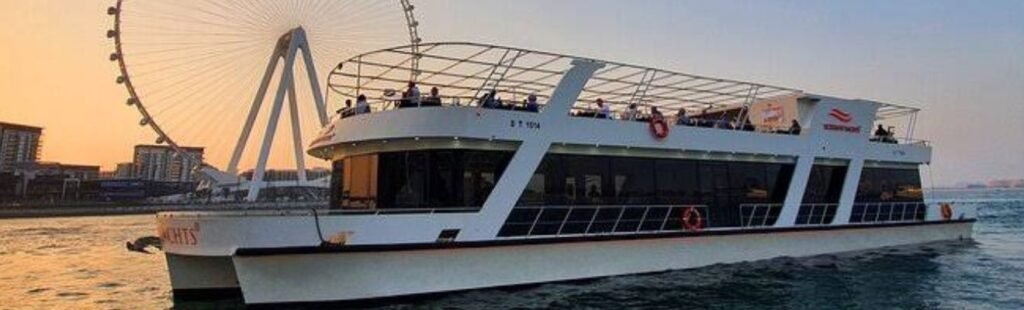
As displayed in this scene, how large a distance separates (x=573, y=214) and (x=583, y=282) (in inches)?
49.6

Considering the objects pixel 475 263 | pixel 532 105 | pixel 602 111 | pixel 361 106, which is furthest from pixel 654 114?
pixel 361 106

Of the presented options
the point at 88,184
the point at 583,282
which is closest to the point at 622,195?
the point at 583,282

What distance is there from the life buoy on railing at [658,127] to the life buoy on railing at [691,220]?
1.60m

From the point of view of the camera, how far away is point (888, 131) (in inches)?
763

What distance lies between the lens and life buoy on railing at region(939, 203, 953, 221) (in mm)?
19547

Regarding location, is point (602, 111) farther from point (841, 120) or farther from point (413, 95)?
point (841, 120)

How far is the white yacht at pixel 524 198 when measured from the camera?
983cm

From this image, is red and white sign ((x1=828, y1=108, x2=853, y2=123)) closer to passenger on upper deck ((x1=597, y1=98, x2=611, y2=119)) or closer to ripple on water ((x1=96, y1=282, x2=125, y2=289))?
passenger on upper deck ((x1=597, y1=98, x2=611, y2=119))

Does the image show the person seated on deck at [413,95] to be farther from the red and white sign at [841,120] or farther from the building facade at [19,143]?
the building facade at [19,143]

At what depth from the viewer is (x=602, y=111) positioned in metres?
13.1

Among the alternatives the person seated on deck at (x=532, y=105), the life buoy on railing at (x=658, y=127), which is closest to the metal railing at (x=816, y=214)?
the life buoy on railing at (x=658, y=127)

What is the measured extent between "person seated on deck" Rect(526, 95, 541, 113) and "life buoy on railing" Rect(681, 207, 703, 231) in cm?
380

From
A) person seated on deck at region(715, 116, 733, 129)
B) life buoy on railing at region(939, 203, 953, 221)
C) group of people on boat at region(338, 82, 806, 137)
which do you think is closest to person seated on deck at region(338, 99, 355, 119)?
group of people on boat at region(338, 82, 806, 137)

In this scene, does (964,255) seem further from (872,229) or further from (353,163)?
(353,163)
